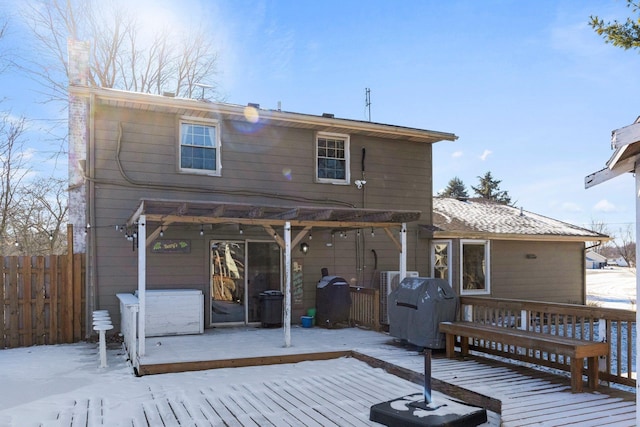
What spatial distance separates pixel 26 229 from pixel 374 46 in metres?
12.8

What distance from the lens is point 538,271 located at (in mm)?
13633

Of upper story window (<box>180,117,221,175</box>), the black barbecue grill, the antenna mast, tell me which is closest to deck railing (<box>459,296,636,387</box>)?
the black barbecue grill

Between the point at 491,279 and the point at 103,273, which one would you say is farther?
the point at 491,279

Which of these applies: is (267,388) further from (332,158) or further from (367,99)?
(367,99)

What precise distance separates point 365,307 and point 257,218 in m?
3.22

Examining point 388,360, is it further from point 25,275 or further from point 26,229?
point 26,229

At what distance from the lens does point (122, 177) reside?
8.98 m

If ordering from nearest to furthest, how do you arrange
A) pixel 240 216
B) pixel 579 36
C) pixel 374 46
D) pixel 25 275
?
pixel 240 216, pixel 25 275, pixel 579 36, pixel 374 46

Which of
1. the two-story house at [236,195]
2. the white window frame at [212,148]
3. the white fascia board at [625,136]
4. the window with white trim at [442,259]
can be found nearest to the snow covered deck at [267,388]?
the two-story house at [236,195]

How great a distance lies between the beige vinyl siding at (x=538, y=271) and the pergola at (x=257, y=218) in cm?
538

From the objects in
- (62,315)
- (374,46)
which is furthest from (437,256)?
(62,315)

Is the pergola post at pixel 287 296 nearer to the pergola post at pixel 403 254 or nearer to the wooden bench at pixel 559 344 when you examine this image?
the pergola post at pixel 403 254

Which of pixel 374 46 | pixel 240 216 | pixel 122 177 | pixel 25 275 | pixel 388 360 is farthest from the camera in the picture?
pixel 374 46

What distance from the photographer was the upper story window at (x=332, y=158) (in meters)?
10.9
